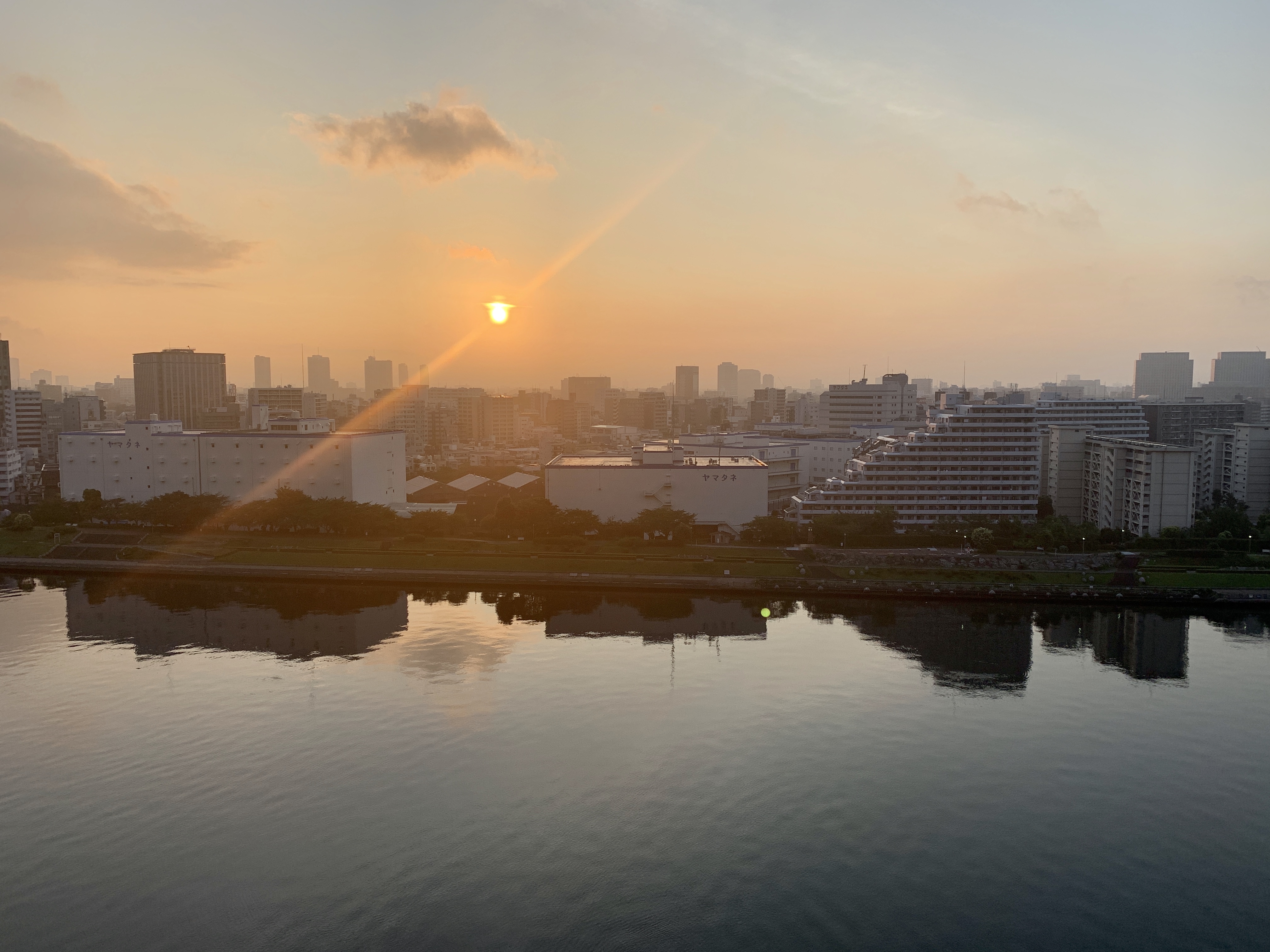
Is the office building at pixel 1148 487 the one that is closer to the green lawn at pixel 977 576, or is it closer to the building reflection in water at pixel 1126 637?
the green lawn at pixel 977 576

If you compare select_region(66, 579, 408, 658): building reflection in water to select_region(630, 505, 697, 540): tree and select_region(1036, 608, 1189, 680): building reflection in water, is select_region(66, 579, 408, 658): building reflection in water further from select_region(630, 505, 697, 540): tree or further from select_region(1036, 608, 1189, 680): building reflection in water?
select_region(1036, 608, 1189, 680): building reflection in water

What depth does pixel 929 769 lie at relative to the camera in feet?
40.5

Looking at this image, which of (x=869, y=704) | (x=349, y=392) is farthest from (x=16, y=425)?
(x=349, y=392)

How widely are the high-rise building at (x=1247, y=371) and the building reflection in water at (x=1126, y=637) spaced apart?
323 ft

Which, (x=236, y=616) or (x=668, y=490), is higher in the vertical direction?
(x=668, y=490)

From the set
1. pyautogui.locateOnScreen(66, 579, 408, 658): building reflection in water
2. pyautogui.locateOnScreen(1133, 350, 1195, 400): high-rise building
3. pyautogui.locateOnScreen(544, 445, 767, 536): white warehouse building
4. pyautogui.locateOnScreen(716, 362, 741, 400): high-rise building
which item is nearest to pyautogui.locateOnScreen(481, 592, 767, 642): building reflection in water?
pyautogui.locateOnScreen(66, 579, 408, 658): building reflection in water

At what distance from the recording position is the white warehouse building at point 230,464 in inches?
1201

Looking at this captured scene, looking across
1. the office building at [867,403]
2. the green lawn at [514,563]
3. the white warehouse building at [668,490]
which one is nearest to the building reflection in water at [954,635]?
the green lawn at [514,563]

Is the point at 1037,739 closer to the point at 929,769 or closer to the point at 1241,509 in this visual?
the point at 929,769

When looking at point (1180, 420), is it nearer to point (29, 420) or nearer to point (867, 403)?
point (867, 403)

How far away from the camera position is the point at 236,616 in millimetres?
20750

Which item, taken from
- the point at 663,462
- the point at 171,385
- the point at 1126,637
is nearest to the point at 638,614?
the point at 663,462

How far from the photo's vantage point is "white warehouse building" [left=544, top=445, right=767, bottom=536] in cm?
2802

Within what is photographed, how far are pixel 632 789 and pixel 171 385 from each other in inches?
3055
